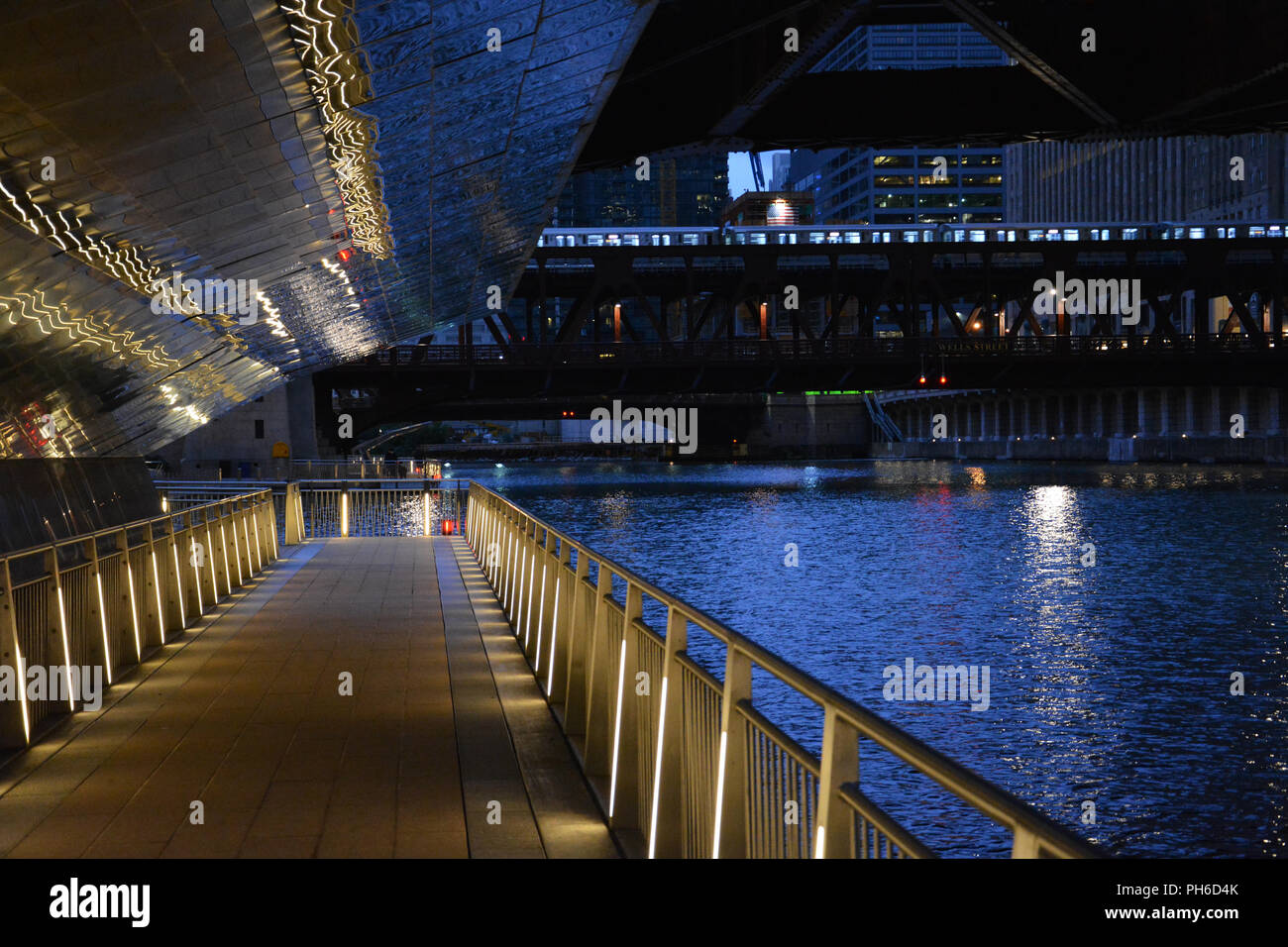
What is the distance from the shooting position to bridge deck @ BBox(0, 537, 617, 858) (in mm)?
7914

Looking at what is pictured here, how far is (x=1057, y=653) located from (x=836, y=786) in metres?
20.7

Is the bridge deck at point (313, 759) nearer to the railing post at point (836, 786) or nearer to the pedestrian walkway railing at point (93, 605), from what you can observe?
the pedestrian walkway railing at point (93, 605)

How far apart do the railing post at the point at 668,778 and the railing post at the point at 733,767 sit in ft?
3.70

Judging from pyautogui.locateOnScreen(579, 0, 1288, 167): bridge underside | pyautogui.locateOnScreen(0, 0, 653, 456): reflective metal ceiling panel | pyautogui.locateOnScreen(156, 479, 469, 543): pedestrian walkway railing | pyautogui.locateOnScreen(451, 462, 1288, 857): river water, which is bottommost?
pyautogui.locateOnScreen(451, 462, 1288, 857): river water

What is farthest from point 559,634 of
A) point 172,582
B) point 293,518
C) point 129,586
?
point 293,518

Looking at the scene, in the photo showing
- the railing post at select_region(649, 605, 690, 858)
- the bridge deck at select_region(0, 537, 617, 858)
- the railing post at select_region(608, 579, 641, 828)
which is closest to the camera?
the railing post at select_region(649, 605, 690, 858)

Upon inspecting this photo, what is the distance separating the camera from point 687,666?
21.5 feet

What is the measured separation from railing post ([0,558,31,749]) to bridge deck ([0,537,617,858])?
0.72 ft

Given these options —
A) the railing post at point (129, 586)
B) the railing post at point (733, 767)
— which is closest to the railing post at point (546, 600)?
the railing post at point (129, 586)

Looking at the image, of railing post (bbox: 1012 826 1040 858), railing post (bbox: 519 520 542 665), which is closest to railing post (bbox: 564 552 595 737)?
railing post (bbox: 519 520 542 665)

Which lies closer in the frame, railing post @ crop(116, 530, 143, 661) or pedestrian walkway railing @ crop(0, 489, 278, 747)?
pedestrian walkway railing @ crop(0, 489, 278, 747)

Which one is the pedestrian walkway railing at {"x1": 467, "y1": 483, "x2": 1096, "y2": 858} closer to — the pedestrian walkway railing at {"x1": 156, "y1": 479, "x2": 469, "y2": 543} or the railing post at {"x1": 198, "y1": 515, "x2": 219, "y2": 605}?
the railing post at {"x1": 198, "y1": 515, "x2": 219, "y2": 605}
